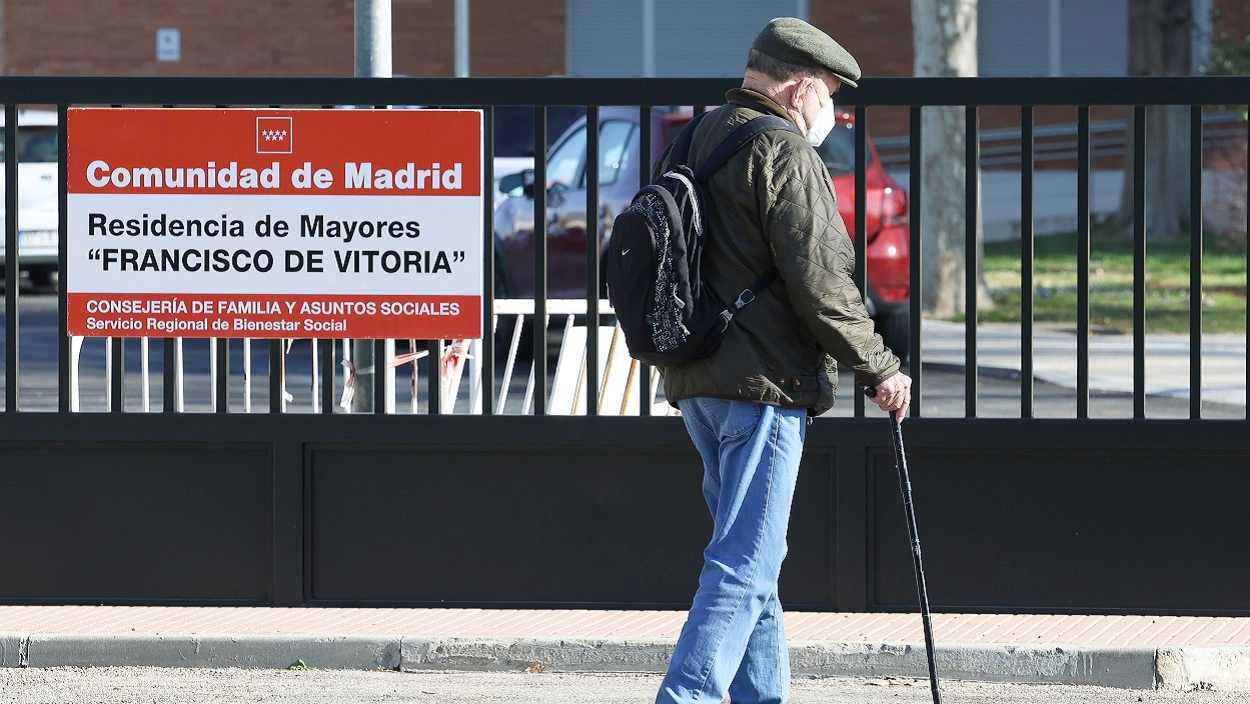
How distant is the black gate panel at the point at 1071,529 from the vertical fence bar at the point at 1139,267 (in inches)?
8.9

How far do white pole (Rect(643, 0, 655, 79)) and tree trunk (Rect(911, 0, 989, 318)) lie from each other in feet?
34.2

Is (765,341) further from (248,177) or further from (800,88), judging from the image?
(248,177)

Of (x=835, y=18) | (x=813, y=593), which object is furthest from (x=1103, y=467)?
(x=835, y=18)

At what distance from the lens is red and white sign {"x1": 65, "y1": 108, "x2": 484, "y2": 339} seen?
19.0 ft

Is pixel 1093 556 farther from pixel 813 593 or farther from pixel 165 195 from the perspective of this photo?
pixel 165 195

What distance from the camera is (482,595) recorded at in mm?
5863

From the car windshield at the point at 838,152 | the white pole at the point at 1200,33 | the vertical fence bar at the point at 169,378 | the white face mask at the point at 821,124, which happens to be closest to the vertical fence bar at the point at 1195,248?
the white face mask at the point at 821,124

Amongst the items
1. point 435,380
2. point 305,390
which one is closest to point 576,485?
point 435,380

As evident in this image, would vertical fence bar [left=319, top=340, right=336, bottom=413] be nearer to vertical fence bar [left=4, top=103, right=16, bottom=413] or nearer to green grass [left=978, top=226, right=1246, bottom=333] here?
vertical fence bar [left=4, top=103, right=16, bottom=413]

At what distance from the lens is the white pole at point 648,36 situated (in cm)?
2870

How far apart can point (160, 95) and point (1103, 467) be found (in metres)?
3.21

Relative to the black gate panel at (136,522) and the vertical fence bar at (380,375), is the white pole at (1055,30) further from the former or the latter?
the black gate panel at (136,522)

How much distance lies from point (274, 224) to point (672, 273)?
7.03 ft

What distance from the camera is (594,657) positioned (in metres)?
5.37
